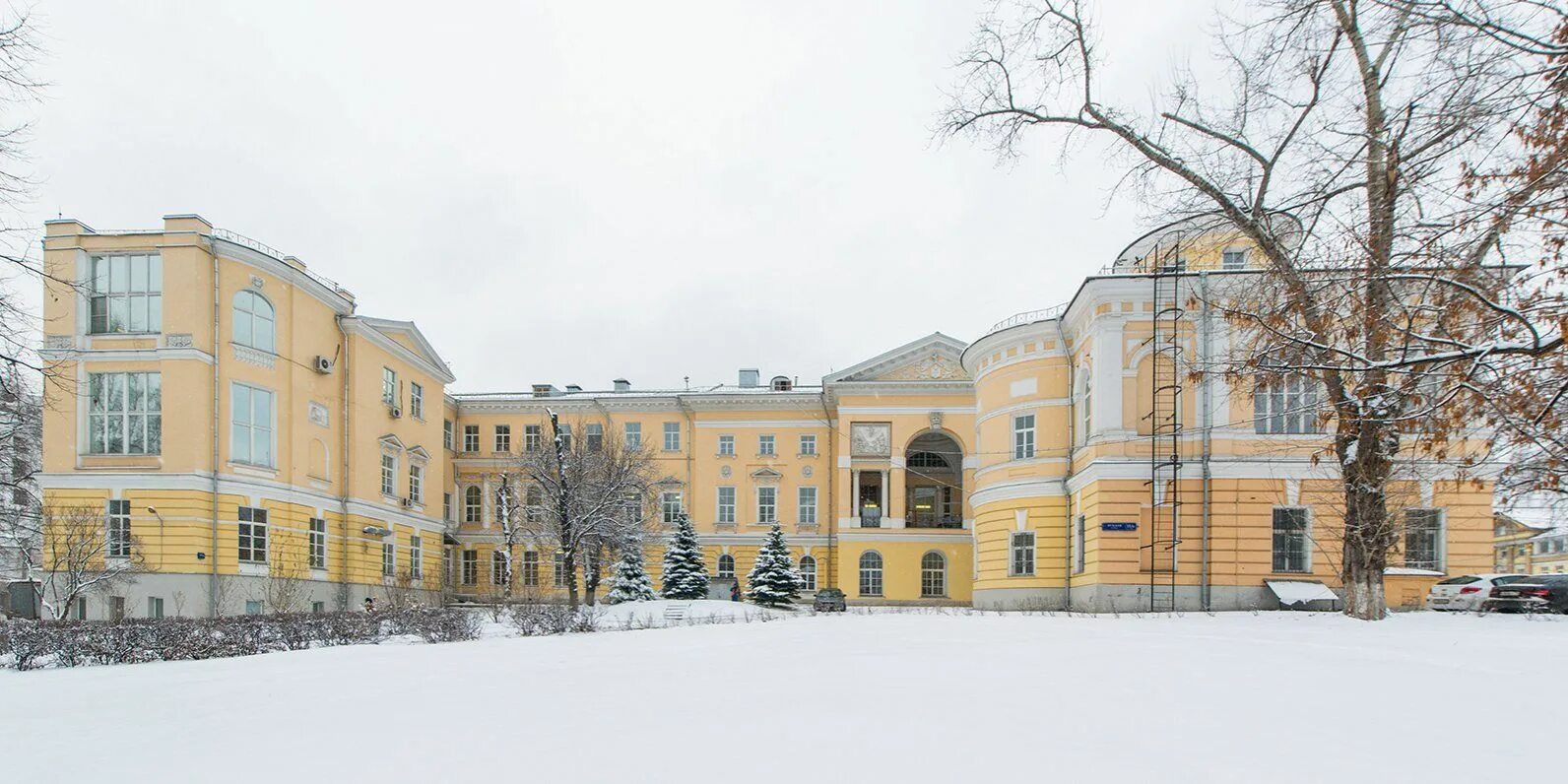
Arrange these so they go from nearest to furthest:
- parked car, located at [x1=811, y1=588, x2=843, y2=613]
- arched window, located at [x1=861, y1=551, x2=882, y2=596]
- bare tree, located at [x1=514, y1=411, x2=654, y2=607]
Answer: bare tree, located at [x1=514, y1=411, x2=654, y2=607] < parked car, located at [x1=811, y1=588, x2=843, y2=613] < arched window, located at [x1=861, y1=551, x2=882, y2=596]

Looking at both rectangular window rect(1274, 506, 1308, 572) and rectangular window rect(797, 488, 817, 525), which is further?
rectangular window rect(797, 488, 817, 525)

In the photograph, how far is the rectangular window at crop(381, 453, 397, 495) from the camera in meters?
39.9

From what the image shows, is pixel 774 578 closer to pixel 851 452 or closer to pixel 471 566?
pixel 851 452

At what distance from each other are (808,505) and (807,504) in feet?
0.26

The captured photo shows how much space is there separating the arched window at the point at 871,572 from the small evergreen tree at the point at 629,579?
36.1 feet

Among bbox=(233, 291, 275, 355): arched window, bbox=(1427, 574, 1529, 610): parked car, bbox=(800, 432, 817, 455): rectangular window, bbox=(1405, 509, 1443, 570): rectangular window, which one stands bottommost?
bbox=(1427, 574, 1529, 610): parked car

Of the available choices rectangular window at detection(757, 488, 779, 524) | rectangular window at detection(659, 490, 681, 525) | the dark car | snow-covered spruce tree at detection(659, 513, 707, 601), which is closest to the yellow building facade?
the dark car

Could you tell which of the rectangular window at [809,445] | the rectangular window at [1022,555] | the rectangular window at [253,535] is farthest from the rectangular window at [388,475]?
the rectangular window at [1022,555]

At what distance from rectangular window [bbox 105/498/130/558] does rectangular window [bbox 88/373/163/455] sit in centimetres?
173

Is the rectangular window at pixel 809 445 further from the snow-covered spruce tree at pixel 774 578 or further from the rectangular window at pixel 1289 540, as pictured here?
the rectangular window at pixel 1289 540

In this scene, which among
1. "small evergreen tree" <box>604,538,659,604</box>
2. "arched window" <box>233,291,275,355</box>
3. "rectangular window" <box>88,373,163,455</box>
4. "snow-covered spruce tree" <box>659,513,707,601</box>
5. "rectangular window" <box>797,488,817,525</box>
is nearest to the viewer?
"rectangular window" <box>88,373,163,455</box>

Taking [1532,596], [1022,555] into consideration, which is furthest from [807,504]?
[1532,596]

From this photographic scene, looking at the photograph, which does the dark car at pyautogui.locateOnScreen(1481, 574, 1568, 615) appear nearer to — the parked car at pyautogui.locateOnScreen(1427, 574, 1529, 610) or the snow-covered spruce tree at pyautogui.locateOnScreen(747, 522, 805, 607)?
the parked car at pyautogui.locateOnScreen(1427, 574, 1529, 610)

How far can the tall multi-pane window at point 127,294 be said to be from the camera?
2938cm
